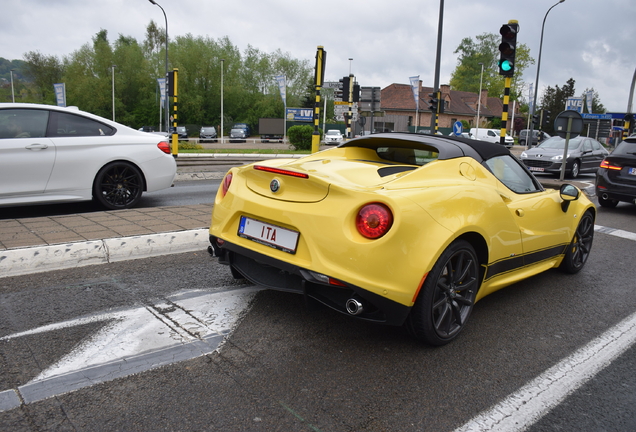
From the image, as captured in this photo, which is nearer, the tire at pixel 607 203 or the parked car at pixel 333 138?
the tire at pixel 607 203

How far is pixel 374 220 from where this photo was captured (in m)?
2.94

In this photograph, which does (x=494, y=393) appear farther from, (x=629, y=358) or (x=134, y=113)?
(x=134, y=113)

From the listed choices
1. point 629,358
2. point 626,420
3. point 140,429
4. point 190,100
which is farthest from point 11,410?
point 190,100

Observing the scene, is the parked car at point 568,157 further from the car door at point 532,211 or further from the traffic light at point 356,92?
the car door at point 532,211

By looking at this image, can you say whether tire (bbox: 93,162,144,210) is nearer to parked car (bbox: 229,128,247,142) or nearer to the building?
parked car (bbox: 229,128,247,142)

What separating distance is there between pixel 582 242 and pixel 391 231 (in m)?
3.43

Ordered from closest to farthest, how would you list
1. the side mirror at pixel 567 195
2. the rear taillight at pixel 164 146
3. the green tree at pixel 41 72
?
1. the side mirror at pixel 567 195
2. the rear taillight at pixel 164 146
3. the green tree at pixel 41 72

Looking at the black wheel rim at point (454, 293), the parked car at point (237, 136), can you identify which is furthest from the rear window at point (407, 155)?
the parked car at point (237, 136)

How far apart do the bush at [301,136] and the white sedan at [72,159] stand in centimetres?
2107

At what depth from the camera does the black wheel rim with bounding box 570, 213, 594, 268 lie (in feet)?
17.1

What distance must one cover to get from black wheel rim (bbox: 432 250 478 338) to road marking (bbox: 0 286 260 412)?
1.34m

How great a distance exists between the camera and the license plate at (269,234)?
3.21m

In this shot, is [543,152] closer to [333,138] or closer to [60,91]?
[333,138]

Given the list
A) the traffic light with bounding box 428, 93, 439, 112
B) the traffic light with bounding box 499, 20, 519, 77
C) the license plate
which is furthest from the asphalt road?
the traffic light with bounding box 428, 93, 439, 112
